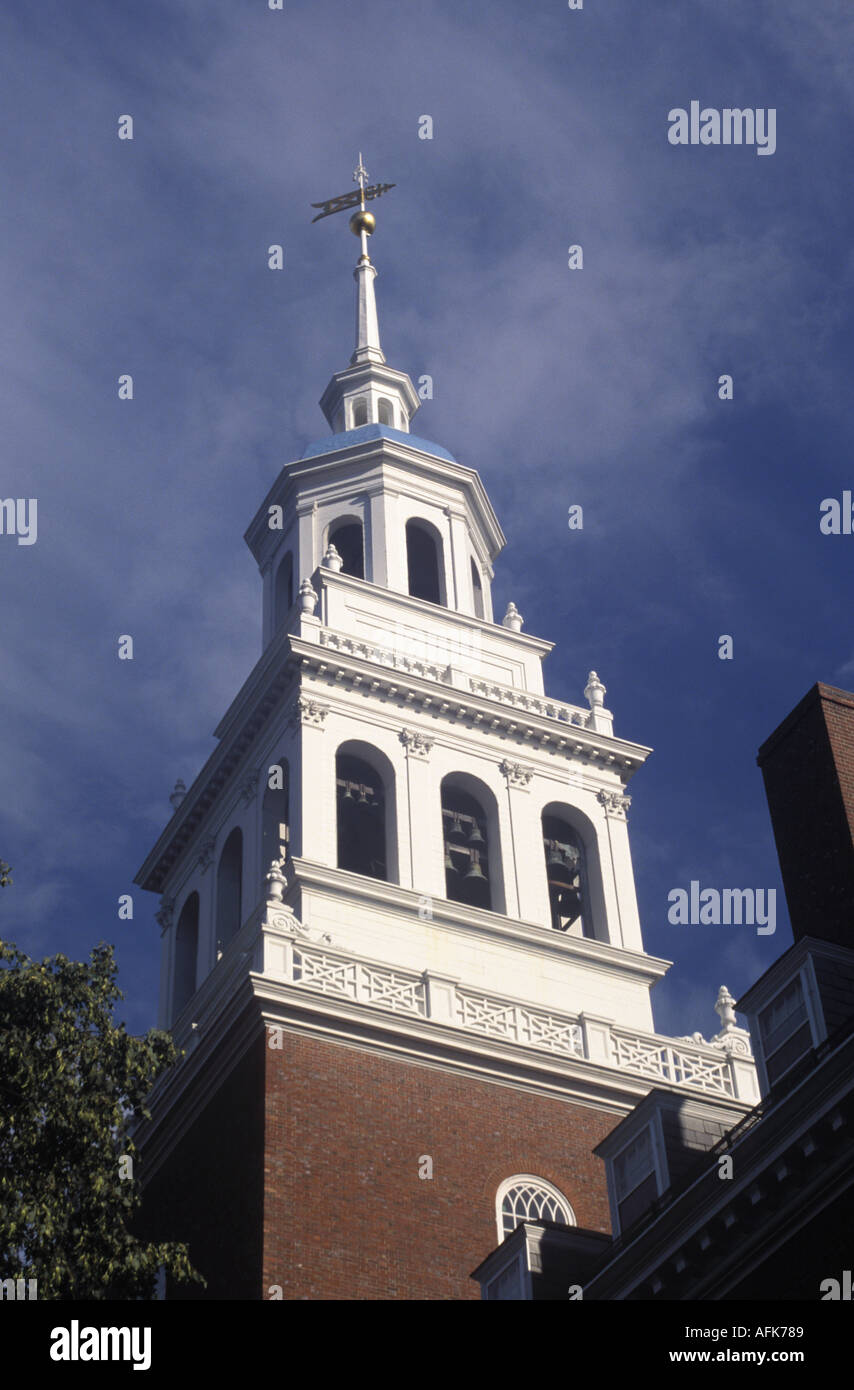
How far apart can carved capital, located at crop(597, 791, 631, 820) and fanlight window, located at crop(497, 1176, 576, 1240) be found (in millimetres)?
12497

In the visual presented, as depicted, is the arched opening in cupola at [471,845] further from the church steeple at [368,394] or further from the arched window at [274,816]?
the church steeple at [368,394]

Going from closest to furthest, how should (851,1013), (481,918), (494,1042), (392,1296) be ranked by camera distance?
(851,1013) → (392,1296) → (494,1042) → (481,918)

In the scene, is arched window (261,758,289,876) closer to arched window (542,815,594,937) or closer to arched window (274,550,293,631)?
arched window (542,815,594,937)

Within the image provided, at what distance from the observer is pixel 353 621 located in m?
48.9

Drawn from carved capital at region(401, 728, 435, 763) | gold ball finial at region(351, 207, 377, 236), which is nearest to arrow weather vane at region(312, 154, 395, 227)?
gold ball finial at region(351, 207, 377, 236)

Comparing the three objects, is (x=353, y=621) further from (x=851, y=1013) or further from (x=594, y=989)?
(x=851, y=1013)

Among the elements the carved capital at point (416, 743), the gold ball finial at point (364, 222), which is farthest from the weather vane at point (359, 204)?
the carved capital at point (416, 743)

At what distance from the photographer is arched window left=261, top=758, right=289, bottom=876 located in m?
44.8

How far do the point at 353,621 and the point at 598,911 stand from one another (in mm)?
9210

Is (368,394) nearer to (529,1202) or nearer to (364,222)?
(364,222)

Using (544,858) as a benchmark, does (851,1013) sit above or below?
below

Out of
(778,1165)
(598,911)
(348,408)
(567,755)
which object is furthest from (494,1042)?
(348,408)

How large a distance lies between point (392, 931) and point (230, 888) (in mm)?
6848
